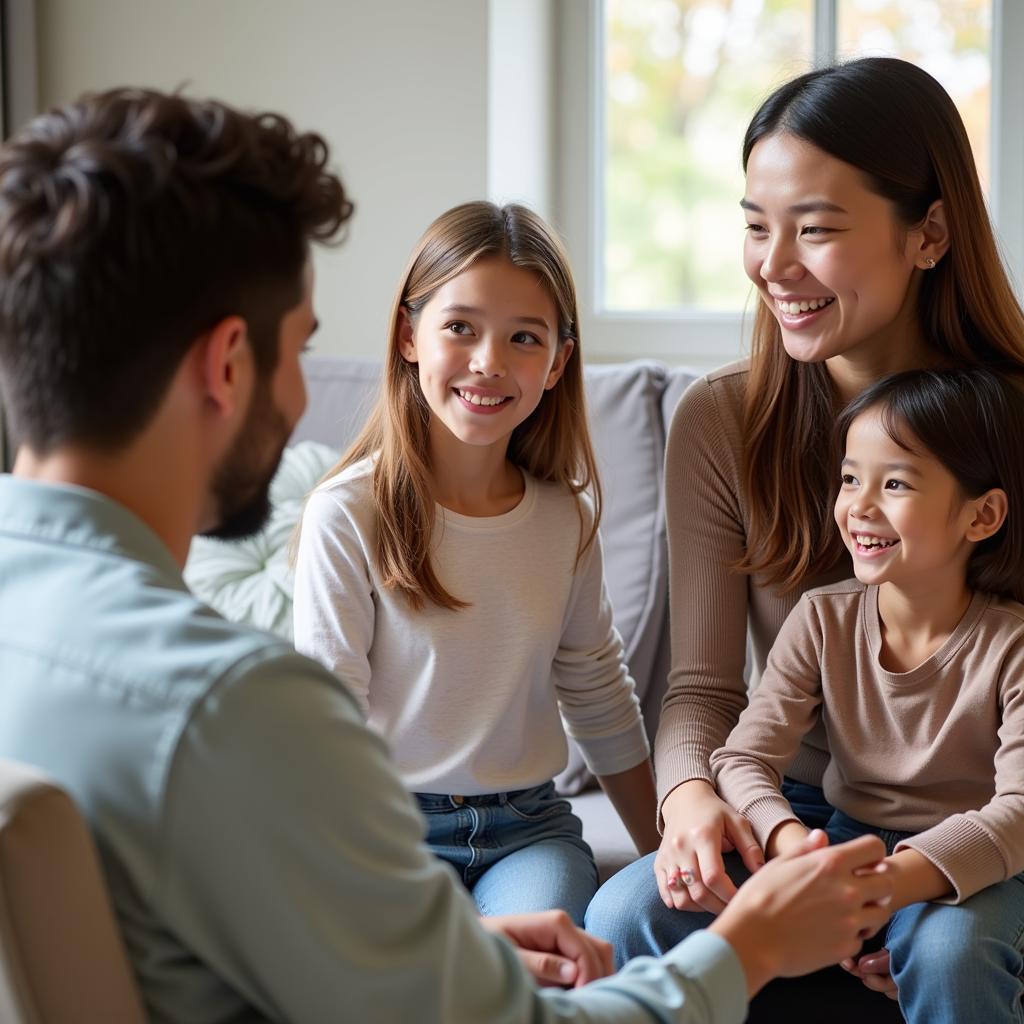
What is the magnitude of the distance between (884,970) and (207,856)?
842 millimetres

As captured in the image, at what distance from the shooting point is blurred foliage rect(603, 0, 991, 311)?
2.93 meters

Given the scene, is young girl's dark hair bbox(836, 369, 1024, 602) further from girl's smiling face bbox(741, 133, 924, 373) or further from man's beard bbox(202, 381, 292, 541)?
man's beard bbox(202, 381, 292, 541)

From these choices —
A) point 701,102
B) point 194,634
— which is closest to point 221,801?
point 194,634

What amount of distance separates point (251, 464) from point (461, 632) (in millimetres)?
721

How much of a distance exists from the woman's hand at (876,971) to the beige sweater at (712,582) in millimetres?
300

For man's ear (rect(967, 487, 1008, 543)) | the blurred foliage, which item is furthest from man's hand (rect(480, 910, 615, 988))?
the blurred foliage

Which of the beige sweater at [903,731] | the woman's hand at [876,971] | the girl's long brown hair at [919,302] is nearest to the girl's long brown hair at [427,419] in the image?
the girl's long brown hair at [919,302]

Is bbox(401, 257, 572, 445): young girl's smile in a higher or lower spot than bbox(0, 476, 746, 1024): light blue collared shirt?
higher

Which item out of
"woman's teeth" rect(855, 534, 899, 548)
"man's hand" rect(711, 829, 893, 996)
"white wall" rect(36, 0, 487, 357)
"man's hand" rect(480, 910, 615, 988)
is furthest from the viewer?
"white wall" rect(36, 0, 487, 357)

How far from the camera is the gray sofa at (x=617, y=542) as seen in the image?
2.15 m

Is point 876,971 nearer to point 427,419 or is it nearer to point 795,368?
point 795,368

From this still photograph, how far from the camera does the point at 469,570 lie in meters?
1.67

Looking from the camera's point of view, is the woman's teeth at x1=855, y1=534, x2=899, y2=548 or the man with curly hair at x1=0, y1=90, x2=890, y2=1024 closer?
the man with curly hair at x1=0, y1=90, x2=890, y2=1024

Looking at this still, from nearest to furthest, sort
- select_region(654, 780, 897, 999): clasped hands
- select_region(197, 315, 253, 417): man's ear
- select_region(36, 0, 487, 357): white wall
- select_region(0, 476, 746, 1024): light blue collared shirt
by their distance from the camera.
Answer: select_region(0, 476, 746, 1024): light blue collared shirt → select_region(197, 315, 253, 417): man's ear → select_region(654, 780, 897, 999): clasped hands → select_region(36, 0, 487, 357): white wall
